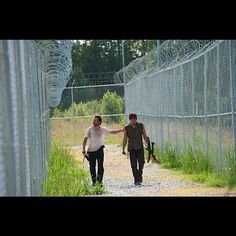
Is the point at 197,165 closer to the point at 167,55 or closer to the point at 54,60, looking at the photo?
the point at 54,60

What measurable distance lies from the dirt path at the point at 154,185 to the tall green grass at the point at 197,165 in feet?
0.59

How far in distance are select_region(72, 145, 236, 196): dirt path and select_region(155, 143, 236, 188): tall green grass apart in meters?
0.18

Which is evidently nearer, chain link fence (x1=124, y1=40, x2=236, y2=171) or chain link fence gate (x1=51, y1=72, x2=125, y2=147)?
chain link fence (x1=124, y1=40, x2=236, y2=171)

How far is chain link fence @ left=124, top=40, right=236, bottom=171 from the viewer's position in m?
13.7

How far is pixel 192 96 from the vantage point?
17.0 meters

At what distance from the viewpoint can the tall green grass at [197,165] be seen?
43.4 ft

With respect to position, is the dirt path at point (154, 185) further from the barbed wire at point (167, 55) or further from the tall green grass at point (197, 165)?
the barbed wire at point (167, 55)

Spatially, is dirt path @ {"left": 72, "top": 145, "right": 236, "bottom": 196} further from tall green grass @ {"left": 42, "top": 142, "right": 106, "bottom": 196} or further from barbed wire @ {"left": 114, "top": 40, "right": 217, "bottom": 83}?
barbed wire @ {"left": 114, "top": 40, "right": 217, "bottom": 83}

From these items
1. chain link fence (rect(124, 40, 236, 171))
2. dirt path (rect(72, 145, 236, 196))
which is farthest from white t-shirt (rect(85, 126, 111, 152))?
chain link fence (rect(124, 40, 236, 171))

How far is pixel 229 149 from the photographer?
1351cm

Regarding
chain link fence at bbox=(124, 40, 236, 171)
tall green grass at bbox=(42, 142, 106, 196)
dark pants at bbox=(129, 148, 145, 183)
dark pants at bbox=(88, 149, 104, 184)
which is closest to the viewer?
tall green grass at bbox=(42, 142, 106, 196)

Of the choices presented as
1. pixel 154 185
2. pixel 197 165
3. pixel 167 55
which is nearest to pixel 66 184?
pixel 154 185
